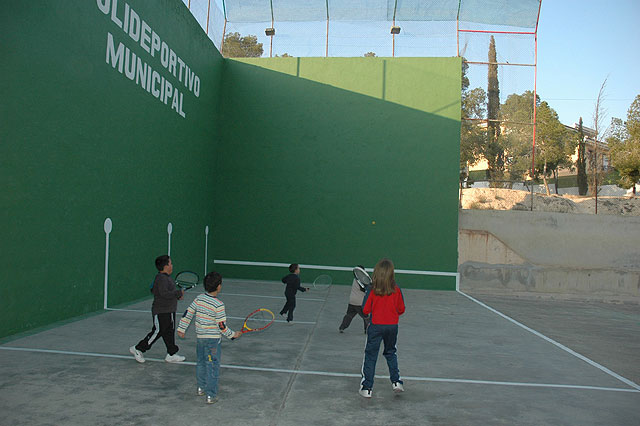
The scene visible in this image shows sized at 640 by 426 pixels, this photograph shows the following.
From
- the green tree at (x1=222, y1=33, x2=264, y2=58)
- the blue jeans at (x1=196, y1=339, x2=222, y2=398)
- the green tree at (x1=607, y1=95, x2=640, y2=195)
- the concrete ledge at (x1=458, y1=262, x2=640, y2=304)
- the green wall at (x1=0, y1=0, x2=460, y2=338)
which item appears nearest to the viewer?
the blue jeans at (x1=196, y1=339, x2=222, y2=398)

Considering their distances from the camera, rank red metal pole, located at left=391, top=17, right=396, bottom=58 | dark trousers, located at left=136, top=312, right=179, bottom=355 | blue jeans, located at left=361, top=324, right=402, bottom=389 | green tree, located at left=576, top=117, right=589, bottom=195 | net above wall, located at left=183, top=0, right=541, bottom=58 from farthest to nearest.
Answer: green tree, located at left=576, top=117, right=589, bottom=195 < net above wall, located at left=183, top=0, right=541, bottom=58 < red metal pole, located at left=391, top=17, right=396, bottom=58 < dark trousers, located at left=136, top=312, right=179, bottom=355 < blue jeans, located at left=361, top=324, right=402, bottom=389

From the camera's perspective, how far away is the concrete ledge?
1382 cm

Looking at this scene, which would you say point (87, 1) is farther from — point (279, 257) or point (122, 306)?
point (279, 257)

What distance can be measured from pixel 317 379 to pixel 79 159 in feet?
16.5

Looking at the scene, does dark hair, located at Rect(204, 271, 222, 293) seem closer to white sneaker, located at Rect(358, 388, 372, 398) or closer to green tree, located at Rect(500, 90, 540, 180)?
white sneaker, located at Rect(358, 388, 372, 398)

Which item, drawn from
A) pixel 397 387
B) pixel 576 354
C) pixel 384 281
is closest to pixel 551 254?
pixel 576 354

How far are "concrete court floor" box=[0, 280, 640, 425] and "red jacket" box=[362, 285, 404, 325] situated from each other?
0.68 m

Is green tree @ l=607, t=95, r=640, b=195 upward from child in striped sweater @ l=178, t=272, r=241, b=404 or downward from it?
upward

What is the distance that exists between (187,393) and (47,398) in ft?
3.46

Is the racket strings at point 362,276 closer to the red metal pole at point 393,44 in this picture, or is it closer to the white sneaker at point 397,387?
the white sneaker at point 397,387

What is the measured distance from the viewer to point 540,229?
14227 mm

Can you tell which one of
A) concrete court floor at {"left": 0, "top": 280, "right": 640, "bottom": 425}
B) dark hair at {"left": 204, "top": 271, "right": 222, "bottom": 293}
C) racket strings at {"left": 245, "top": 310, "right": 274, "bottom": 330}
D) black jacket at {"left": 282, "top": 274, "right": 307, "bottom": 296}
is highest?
dark hair at {"left": 204, "top": 271, "right": 222, "bottom": 293}

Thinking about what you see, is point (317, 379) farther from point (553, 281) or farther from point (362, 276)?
point (553, 281)

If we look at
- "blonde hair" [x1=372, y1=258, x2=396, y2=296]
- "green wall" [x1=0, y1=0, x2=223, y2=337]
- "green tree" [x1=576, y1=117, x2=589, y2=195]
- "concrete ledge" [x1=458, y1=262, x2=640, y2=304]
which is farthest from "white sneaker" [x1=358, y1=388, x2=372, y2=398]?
"green tree" [x1=576, y1=117, x2=589, y2=195]
